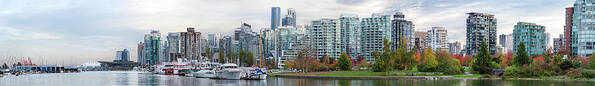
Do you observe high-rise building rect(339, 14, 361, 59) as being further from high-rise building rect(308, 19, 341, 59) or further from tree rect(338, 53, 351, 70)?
tree rect(338, 53, 351, 70)

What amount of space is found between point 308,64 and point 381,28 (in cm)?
7481

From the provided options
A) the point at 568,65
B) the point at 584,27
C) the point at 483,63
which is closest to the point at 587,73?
the point at 568,65

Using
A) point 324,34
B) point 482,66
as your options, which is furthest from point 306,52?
point 324,34

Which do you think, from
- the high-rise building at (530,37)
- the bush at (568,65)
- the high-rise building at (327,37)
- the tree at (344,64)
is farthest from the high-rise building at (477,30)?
the bush at (568,65)

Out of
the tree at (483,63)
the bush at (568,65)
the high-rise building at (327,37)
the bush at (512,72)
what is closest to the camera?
the bush at (568,65)

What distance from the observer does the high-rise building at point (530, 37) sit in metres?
162

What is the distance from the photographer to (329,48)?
171 metres

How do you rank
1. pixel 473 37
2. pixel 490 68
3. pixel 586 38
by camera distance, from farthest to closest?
1. pixel 473 37
2. pixel 586 38
3. pixel 490 68

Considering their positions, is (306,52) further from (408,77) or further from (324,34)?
(324,34)

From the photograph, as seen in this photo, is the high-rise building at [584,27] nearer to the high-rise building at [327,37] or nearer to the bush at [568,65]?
the bush at [568,65]

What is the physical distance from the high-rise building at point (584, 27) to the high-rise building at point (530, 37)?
4449cm

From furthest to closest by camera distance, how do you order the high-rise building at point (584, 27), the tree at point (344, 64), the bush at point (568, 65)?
1. the high-rise building at point (584, 27)
2. the tree at point (344, 64)
3. the bush at point (568, 65)

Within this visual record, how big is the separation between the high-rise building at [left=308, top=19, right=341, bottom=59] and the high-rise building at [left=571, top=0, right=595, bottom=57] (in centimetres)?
7394

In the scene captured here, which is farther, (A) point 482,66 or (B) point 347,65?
(B) point 347,65
